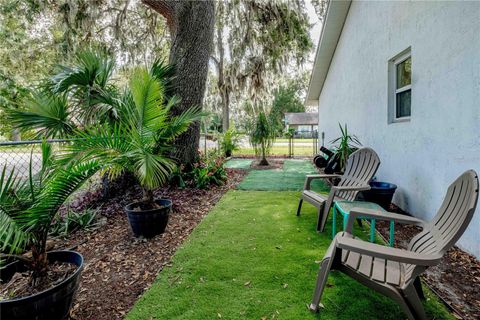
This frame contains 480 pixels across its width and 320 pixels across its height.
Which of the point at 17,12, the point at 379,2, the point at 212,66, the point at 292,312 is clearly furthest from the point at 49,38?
the point at 292,312

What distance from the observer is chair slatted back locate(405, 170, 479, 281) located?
1.60 meters

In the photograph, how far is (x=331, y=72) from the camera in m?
9.11

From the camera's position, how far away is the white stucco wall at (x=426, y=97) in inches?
104

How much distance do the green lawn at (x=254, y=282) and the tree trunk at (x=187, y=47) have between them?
306 centimetres

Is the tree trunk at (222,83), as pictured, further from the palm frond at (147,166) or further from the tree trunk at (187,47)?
the palm frond at (147,166)

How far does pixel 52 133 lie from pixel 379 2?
598 centimetres

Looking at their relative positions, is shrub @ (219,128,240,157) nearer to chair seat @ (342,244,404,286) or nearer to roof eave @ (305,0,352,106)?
roof eave @ (305,0,352,106)

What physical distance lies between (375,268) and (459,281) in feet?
3.66

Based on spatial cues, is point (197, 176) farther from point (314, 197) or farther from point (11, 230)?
point (11, 230)

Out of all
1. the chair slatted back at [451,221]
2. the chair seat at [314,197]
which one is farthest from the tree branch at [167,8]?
the chair slatted back at [451,221]

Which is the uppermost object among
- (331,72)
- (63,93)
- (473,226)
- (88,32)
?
(88,32)

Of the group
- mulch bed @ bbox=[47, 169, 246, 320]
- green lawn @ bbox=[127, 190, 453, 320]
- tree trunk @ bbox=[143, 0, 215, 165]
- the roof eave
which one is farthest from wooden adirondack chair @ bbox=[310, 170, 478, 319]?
the roof eave

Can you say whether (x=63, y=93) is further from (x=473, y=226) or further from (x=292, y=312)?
(x=473, y=226)

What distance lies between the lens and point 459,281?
230cm
